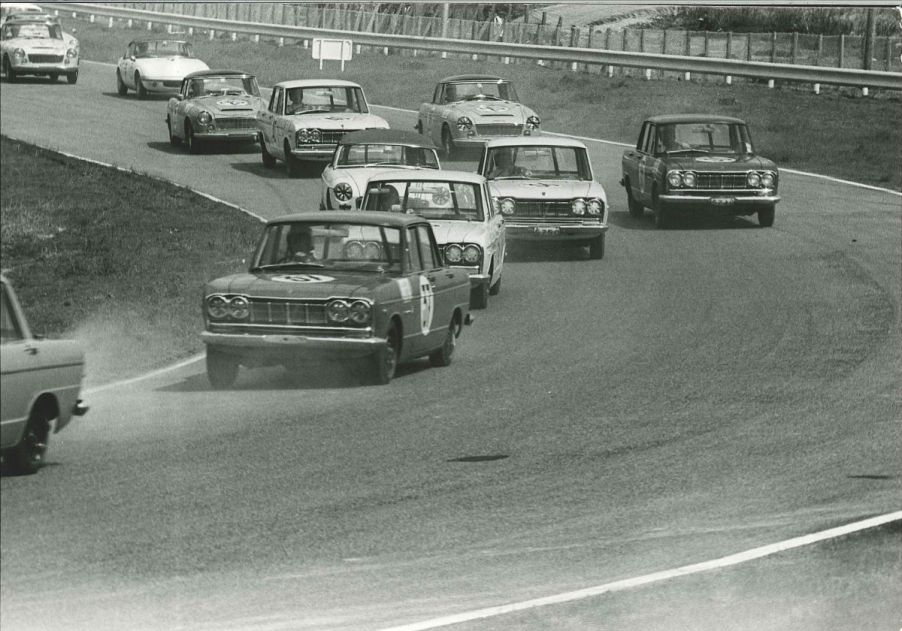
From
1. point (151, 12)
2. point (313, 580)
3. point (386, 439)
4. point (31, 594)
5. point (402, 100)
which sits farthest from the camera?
point (151, 12)

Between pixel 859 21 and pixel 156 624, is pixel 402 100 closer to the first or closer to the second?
pixel 859 21

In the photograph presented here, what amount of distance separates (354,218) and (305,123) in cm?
108

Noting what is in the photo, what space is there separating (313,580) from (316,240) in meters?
1.25

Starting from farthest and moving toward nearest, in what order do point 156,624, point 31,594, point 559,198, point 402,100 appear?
1. point 402,100
2. point 559,198
3. point 156,624
4. point 31,594

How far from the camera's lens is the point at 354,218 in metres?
4.99

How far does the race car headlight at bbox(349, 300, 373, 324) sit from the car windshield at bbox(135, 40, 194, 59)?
2.45 metres

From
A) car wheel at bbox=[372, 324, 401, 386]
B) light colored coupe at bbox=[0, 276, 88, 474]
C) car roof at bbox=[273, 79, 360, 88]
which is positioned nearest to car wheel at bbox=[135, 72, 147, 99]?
car roof at bbox=[273, 79, 360, 88]

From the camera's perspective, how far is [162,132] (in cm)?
620

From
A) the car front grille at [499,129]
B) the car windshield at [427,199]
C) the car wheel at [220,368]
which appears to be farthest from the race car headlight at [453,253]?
the car wheel at [220,368]

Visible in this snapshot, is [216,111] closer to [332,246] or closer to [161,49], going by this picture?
[161,49]

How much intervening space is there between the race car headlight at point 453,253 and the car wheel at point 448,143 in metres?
0.65

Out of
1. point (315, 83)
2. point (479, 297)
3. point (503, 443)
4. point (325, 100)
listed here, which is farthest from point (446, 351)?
point (315, 83)

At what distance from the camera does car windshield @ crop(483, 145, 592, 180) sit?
5613 millimetres

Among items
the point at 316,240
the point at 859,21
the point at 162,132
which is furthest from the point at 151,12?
the point at 859,21
